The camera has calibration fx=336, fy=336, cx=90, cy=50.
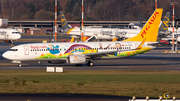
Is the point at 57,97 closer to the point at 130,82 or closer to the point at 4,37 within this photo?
the point at 130,82

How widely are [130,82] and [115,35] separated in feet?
246

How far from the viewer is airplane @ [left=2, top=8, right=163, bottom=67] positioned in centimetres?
4600

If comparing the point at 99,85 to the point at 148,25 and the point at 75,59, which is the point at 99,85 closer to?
the point at 75,59

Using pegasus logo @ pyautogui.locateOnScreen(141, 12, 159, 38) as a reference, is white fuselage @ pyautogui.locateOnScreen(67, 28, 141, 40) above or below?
above

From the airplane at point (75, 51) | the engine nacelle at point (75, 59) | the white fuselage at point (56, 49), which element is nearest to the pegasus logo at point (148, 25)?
the airplane at point (75, 51)

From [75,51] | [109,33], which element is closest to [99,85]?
[75,51]

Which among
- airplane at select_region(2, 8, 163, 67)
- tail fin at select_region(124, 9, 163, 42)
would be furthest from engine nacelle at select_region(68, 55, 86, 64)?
tail fin at select_region(124, 9, 163, 42)

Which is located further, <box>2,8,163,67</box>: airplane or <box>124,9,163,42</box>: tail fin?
<box>124,9,163,42</box>: tail fin

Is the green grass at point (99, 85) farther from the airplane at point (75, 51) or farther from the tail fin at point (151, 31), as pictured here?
the tail fin at point (151, 31)

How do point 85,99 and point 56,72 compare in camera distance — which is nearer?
point 85,99

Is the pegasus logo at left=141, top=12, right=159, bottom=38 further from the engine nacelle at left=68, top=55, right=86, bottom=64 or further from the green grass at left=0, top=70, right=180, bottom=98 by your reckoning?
the green grass at left=0, top=70, right=180, bottom=98

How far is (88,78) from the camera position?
113 feet

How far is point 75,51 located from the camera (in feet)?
155

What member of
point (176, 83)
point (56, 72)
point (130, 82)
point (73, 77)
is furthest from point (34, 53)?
point (176, 83)
